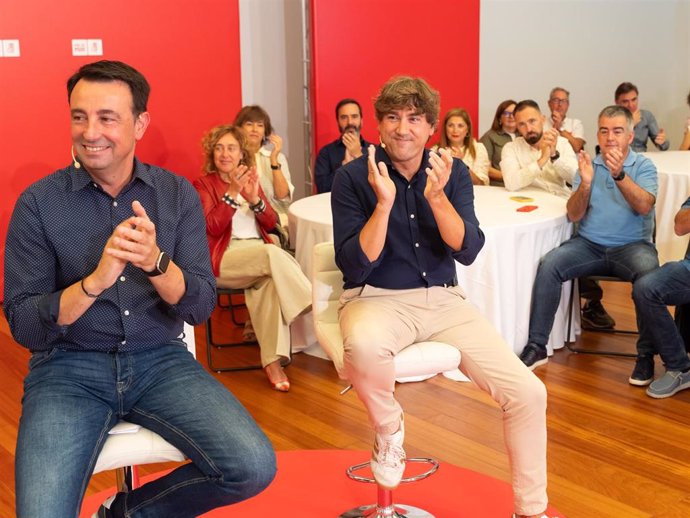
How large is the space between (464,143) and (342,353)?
3.36 m

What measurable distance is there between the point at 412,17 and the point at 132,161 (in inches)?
183

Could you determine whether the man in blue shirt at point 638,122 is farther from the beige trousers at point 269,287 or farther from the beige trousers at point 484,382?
the beige trousers at point 484,382

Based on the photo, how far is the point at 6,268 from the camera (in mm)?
2285

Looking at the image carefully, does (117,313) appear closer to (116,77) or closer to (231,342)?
(116,77)

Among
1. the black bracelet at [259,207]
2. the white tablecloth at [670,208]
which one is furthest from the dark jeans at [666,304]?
the black bracelet at [259,207]

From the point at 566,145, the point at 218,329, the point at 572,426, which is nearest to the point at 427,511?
the point at 572,426

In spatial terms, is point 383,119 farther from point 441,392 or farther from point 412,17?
point 412,17

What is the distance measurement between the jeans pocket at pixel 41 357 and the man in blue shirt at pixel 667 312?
2.67m

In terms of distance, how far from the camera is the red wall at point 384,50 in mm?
→ 6238

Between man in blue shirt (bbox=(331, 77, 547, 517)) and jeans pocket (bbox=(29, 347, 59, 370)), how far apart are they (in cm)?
82

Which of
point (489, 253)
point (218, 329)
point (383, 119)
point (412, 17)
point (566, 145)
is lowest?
point (218, 329)

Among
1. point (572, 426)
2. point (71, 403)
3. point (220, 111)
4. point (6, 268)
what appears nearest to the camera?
point (71, 403)

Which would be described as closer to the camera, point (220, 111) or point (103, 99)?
point (103, 99)

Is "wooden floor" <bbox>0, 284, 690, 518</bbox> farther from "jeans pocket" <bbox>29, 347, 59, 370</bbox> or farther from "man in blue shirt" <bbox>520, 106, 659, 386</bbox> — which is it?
"jeans pocket" <bbox>29, 347, 59, 370</bbox>
